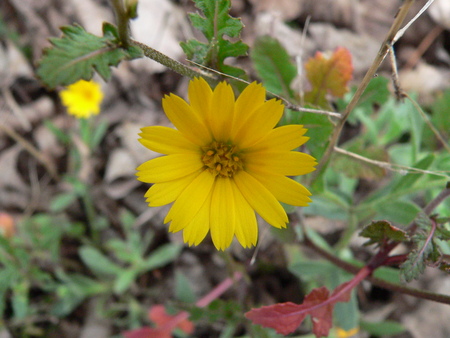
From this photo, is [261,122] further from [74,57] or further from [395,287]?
[395,287]

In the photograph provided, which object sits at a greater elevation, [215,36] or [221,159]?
[215,36]

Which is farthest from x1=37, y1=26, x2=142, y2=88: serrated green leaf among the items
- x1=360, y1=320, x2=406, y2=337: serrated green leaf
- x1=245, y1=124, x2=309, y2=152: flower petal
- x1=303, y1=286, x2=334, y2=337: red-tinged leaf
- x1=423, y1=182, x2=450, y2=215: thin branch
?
x1=360, y1=320, x2=406, y2=337: serrated green leaf

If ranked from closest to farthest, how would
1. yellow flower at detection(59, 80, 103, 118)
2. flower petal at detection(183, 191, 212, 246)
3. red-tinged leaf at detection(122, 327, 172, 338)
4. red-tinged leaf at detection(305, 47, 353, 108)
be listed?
flower petal at detection(183, 191, 212, 246) → red-tinged leaf at detection(305, 47, 353, 108) → red-tinged leaf at detection(122, 327, 172, 338) → yellow flower at detection(59, 80, 103, 118)

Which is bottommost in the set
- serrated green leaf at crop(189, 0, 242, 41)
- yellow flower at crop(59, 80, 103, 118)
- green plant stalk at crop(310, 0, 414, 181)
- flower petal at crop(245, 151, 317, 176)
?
flower petal at crop(245, 151, 317, 176)

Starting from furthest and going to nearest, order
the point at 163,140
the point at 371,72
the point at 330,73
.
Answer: the point at 330,73, the point at 163,140, the point at 371,72

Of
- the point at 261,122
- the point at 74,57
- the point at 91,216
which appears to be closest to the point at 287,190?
the point at 261,122

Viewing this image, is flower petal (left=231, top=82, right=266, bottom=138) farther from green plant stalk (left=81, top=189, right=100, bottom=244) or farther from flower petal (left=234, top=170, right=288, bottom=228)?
green plant stalk (left=81, top=189, right=100, bottom=244)
